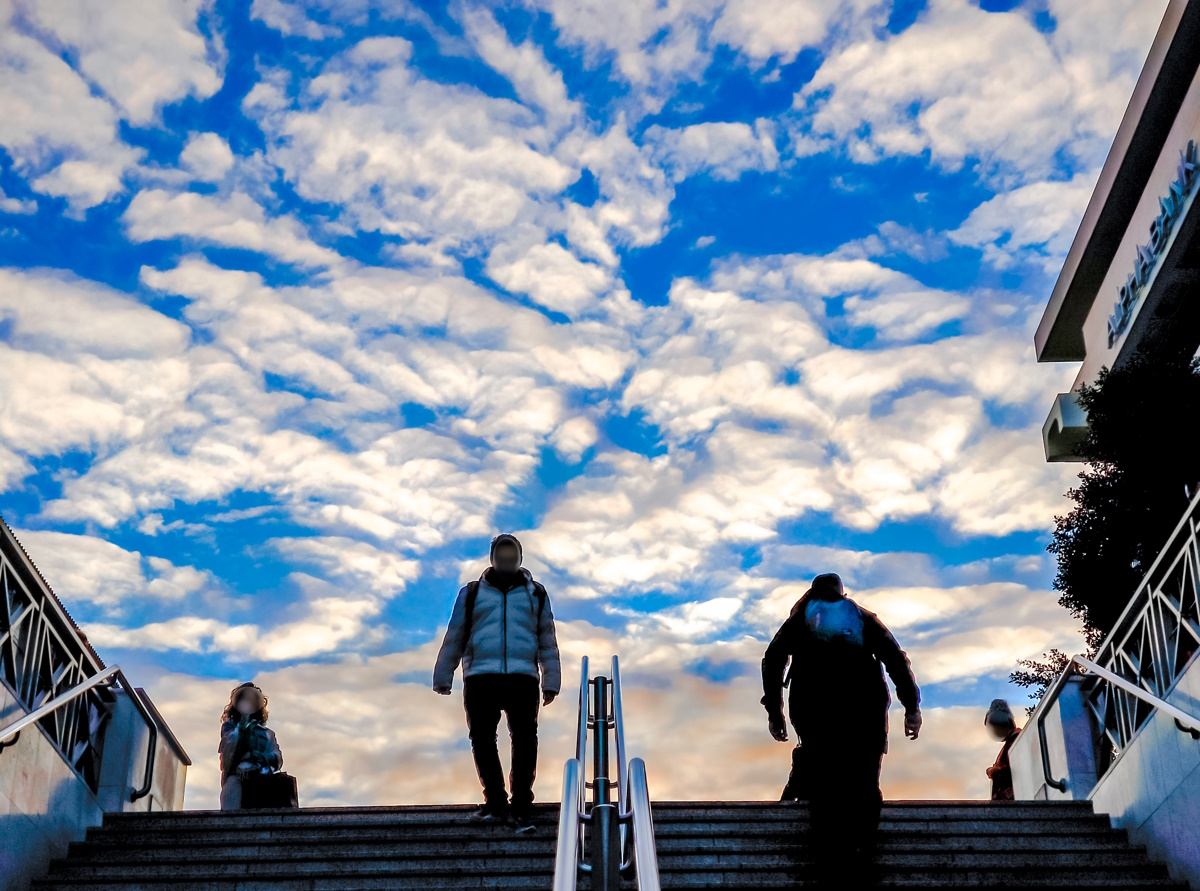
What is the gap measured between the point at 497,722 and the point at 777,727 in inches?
69.3

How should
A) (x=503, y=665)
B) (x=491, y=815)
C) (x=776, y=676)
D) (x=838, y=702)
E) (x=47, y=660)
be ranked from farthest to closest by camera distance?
1. (x=47, y=660)
2. (x=503, y=665)
3. (x=491, y=815)
4. (x=776, y=676)
5. (x=838, y=702)

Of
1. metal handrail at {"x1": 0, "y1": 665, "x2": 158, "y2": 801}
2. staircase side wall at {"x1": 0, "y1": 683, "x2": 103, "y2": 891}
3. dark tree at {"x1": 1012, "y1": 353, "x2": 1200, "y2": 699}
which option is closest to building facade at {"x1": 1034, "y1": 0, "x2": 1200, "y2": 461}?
dark tree at {"x1": 1012, "y1": 353, "x2": 1200, "y2": 699}

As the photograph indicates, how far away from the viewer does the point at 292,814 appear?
775 centimetres

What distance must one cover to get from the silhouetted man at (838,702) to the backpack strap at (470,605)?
1959mm

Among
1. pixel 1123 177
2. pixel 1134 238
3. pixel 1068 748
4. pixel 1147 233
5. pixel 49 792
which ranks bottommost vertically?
pixel 49 792

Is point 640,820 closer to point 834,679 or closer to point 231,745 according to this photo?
point 834,679

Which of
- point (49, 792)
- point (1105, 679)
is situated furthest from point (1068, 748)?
point (49, 792)

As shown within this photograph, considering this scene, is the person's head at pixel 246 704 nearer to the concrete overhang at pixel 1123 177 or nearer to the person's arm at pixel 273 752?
the person's arm at pixel 273 752

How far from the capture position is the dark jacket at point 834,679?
21.8 ft

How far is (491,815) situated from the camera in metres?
7.48

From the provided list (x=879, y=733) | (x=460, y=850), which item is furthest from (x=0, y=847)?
(x=879, y=733)

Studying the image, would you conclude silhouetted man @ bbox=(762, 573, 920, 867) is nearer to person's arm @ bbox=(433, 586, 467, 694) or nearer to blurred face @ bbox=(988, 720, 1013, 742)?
person's arm @ bbox=(433, 586, 467, 694)

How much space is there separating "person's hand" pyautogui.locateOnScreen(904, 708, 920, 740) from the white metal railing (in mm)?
1394

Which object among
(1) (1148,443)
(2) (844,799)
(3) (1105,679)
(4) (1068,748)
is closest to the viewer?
(2) (844,799)
